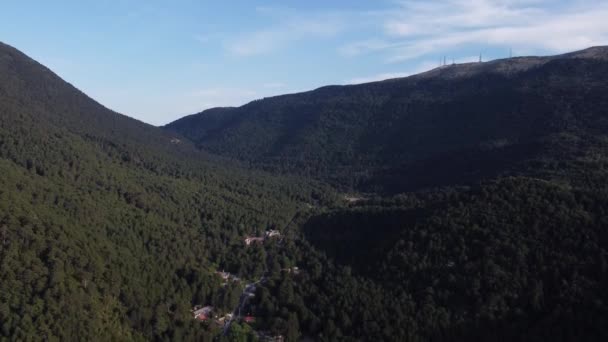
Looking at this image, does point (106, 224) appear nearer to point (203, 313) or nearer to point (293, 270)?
point (203, 313)

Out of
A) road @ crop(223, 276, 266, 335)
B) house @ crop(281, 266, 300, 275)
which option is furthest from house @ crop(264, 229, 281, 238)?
road @ crop(223, 276, 266, 335)

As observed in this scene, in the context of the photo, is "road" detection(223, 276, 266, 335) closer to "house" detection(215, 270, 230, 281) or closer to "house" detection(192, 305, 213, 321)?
"house" detection(192, 305, 213, 321)

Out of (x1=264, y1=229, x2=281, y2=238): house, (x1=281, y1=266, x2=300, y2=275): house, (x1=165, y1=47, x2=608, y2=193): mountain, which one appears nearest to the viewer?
(x1=281, y1=266, x2=300, y2=275): house

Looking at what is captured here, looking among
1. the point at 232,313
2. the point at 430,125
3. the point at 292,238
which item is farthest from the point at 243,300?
the point at 430,125

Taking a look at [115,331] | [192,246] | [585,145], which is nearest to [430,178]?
[585,145]

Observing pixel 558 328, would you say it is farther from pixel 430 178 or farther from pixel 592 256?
pixel 430 178
